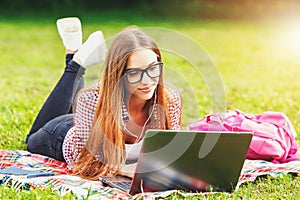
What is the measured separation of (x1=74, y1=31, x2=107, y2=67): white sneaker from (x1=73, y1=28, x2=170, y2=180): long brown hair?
753mm

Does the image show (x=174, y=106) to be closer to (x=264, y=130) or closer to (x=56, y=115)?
(x=264, y=130)

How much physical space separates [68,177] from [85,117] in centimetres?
32

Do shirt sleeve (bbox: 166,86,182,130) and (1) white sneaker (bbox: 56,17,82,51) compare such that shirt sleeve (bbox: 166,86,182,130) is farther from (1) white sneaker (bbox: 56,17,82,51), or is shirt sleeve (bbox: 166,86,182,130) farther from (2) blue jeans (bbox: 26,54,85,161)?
(1) white sneaker (bbox: 56,17,82,51)

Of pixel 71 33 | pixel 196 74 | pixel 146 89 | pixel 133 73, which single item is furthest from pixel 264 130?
pixel 196 74

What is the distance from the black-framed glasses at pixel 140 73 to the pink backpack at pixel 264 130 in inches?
32.0

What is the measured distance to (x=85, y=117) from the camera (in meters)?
3.23

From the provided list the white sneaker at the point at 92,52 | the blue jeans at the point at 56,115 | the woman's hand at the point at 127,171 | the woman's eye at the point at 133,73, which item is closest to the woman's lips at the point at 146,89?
the woman's eye at the point at 133,73

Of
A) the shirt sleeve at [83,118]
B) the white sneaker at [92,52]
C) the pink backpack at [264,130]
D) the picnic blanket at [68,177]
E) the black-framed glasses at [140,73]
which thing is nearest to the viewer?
the picnic blanket at [68,177]

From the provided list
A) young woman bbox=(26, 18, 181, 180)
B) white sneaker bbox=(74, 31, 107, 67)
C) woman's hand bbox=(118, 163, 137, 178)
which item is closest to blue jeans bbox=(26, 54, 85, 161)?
white sneaker bbox=(74, 31, 107, 67)

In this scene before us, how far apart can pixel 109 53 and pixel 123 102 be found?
0.87 ft

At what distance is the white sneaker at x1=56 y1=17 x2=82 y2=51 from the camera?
4246 millimetres

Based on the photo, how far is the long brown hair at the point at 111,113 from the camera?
3.11 meters

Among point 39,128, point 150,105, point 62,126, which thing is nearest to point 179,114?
point 150,105

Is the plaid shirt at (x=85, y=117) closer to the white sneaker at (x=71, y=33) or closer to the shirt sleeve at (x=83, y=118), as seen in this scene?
the shirt sleeve at (x=83, y=118)
